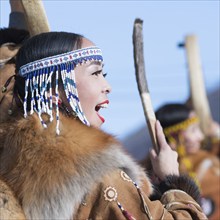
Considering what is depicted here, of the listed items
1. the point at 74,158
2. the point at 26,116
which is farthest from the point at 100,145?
the point at 26,116

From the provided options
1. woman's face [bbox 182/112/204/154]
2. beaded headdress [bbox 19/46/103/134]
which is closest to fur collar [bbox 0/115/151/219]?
beaded headdress [bbox 19/46/103/134]

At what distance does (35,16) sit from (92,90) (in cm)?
92

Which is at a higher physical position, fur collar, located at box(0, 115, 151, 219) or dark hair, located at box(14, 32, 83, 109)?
dark hair, located at box(14, 32, 83, 109)

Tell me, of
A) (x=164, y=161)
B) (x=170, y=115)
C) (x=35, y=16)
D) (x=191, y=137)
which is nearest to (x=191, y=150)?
(x=191, y=137)

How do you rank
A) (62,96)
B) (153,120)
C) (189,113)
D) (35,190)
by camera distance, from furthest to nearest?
(189,113) → (153,120) → (62,96) → (35,190)

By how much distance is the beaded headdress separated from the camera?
3.43 metres

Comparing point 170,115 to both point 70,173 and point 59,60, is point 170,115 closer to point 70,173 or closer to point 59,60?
point 59,60

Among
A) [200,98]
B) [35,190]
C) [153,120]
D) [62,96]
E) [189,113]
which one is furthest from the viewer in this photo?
[200,98]

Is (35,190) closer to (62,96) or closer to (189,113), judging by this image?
(62,96)

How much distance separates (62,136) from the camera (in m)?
3.23

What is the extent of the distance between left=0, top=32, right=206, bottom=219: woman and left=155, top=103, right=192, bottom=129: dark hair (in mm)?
3289

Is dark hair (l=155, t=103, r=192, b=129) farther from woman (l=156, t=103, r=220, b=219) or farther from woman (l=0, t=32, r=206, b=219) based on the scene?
woman (l=0, t=32, r=206, b=219)

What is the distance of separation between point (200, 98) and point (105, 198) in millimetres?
6373

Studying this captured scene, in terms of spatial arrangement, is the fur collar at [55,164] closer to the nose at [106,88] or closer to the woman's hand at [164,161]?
the nose at [106,88]
